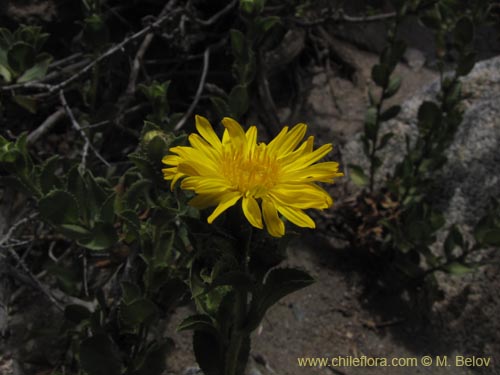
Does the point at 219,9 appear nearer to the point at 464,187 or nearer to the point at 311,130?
the point at 311,130

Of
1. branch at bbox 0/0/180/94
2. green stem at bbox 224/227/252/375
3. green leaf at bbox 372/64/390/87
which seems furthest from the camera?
green leaf at bbox 372/64/390/87

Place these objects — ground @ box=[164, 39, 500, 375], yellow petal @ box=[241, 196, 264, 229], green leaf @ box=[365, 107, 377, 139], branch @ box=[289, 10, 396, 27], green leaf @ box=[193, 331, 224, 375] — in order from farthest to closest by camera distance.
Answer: branch @ box=[289, 10, 396, 27] < green leaf @ box=[365, 107, 377, 139] < ground @ box=[164, 39, 500, 375] < green leaf @ box=[193, 331, 224, 375] < yellow petal @ box=[241, 196, 264, 229]

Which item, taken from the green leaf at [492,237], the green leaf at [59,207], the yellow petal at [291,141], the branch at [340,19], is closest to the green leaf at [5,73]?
the green leaf at [59,207]

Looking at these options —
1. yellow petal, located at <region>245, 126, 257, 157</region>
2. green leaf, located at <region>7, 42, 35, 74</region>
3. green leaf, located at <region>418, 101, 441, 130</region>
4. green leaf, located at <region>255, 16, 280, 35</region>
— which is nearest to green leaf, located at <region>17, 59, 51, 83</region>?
green leaf, located at <region>7, 42, 35, 74</region>

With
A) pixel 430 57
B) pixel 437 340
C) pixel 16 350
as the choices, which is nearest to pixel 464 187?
pixel 437 340

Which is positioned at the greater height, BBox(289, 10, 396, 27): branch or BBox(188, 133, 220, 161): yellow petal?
BBox(188, 133, 220, 161): yellow petal

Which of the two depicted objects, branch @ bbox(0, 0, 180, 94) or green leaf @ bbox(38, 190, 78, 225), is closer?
green leaf @ bbox(38, 190, 78, 225)

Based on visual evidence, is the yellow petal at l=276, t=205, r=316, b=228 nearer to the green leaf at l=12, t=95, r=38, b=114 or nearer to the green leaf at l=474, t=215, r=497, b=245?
the green leaf at l=474, t=215, r=497, b=245
